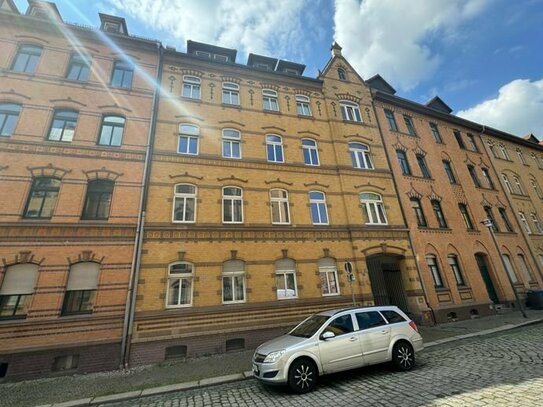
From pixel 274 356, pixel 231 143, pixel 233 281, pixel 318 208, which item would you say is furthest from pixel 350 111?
pixel 274 356

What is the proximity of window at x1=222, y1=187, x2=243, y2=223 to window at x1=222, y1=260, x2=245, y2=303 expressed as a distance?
204 cm

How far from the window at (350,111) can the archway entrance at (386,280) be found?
9230mm

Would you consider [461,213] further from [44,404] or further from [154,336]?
[44,404]

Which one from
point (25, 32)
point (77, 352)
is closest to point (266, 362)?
point (77, 352)

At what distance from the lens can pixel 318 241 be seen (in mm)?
12945

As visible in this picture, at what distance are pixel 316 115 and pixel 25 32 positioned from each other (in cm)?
1553

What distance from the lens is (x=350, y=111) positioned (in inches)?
696

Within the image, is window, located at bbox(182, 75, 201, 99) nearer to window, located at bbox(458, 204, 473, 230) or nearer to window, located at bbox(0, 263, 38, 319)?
window, located at bbox(0, 263, 38, 319)

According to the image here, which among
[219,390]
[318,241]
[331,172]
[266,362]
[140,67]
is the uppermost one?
[140,67]

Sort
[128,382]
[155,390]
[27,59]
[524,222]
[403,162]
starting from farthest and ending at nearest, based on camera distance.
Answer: [524,222]
[403,162]
[27,59]
[128,382]
[155,390]

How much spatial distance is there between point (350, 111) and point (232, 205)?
11.0 meters

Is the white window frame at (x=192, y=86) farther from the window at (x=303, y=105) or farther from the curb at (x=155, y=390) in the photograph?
the curb at (x=155, y=390)

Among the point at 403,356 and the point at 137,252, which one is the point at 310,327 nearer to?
the point at 403,356

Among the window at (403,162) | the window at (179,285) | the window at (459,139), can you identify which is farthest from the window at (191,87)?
the window at (459,139)
